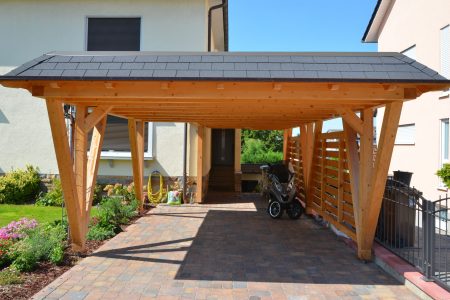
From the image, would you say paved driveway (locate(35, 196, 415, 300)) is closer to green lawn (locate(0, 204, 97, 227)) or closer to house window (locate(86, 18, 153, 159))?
green lawn (locate(0, 204, 97, 227))

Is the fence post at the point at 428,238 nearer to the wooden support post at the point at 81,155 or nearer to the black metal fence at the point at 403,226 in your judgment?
the black metal fence at the point at 403,226

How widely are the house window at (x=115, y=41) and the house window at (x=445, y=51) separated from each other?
30.0ft

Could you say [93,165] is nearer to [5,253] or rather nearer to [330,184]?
[5,253]

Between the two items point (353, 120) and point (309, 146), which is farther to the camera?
point (309, 146)

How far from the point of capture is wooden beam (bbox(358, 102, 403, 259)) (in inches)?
195

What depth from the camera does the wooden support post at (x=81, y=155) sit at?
227 inches

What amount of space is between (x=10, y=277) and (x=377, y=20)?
17050mm

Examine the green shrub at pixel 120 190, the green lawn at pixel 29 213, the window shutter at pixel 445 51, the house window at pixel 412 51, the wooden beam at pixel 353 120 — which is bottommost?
the green lawn at pixel 29 213

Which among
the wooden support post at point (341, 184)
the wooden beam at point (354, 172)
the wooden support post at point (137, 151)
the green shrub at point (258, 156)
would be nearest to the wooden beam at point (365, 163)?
the wooden beam at point (354, 172)

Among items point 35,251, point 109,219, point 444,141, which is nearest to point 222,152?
point 444,141

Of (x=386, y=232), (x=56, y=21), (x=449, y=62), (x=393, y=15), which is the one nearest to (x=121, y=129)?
(x=56, y=21)

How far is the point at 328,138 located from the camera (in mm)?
8094

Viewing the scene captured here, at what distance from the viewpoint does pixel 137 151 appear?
9500 mm

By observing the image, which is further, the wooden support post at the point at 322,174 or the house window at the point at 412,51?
the house window at the point at 412,51
